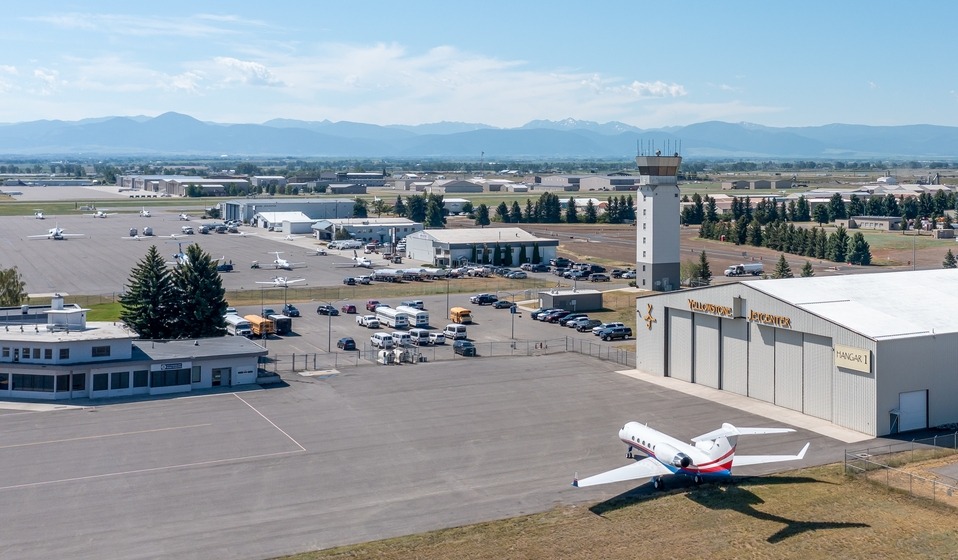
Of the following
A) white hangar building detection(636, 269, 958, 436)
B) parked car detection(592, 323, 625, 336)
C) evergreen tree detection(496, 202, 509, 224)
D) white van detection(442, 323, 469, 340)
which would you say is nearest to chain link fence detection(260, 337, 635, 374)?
white van detection(442, 323, 469, 340)

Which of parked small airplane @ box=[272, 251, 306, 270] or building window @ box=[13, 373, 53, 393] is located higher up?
parked small airplane @ box=[272, 251, 306, 270]

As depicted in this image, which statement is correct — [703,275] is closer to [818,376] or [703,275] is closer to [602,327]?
[602,327]

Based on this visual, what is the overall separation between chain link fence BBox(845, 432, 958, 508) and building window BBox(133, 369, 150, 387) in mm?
34214

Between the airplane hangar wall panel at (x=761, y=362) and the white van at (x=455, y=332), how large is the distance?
23011mm

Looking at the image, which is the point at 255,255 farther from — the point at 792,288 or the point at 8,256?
the point at 792,288

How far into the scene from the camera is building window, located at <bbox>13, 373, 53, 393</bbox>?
48312 mm

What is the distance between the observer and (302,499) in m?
33.6

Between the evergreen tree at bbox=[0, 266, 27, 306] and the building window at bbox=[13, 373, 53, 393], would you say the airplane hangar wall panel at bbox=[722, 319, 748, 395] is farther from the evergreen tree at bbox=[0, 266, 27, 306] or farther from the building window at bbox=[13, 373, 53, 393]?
the evergreen tree at bbox=[0, 266, 27, 306]

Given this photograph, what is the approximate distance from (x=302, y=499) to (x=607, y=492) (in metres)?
10.8

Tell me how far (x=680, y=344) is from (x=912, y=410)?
13.9 metres

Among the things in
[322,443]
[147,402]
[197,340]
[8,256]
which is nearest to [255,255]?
[8,256]

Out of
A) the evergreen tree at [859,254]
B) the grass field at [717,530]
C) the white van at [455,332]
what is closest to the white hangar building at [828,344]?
the grass field at [717,530]

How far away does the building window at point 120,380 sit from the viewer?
49406 millimetres

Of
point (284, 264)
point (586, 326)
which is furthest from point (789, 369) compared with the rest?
point (284, 264)
